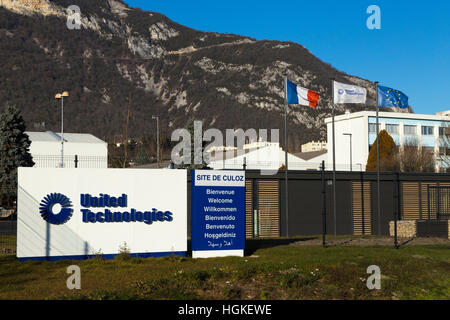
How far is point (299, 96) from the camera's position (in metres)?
31.4

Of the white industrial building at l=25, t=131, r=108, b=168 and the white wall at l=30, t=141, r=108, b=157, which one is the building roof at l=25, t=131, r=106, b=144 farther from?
the white wall at l=30, t=141, r=108, b=157

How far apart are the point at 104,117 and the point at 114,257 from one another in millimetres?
166692

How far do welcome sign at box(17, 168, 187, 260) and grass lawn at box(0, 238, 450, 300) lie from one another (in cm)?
91

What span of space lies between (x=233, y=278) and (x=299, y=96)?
1853 cm

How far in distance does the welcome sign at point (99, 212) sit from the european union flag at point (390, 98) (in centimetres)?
1713

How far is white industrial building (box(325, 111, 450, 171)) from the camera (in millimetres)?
90500

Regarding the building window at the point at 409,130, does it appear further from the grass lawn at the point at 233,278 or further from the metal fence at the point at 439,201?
the grass lawn at the point at 233,278

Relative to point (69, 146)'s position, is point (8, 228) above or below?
below

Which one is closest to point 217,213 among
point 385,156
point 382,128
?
point 385,156

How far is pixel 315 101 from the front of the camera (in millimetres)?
31609

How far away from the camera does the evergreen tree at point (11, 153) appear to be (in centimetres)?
4884

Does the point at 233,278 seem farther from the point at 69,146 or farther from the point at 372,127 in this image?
the point at 372,127

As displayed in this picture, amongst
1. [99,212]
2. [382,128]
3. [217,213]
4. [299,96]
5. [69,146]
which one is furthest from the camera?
[382,128]

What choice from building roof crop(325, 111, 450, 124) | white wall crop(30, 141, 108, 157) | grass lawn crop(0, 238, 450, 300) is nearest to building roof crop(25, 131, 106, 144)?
white wall crop(30, 141, 108, 157)
